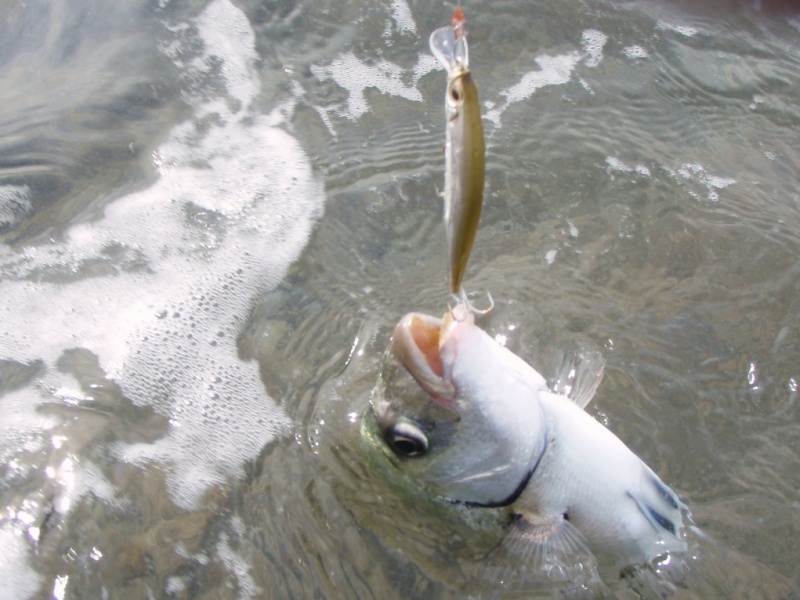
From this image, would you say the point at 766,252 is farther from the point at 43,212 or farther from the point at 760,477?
the point at 43,212

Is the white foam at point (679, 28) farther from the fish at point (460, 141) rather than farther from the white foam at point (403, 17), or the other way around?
the fish at point (460, 141)

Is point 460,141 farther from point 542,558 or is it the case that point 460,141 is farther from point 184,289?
point 184,289

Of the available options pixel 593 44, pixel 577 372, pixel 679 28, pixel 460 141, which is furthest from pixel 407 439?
pixel 679 28

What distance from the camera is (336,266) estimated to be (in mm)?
3488

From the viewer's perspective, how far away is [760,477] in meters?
2.77

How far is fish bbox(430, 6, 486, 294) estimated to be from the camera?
1478 mm

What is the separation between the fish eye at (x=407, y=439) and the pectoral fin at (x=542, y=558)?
0.42m

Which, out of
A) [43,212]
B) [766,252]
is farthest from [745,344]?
[43,212]

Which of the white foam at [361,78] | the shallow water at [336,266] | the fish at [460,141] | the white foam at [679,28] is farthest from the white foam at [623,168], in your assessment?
the fish at [460,141]

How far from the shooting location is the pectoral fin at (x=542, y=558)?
7.82 ft

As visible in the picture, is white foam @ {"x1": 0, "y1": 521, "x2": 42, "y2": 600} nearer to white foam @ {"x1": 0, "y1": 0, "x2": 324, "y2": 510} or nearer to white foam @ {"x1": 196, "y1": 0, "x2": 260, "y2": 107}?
white foam @ {"x1": 0, "y1": 0, "x2": 324, "y2": 510}

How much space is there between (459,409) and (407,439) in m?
0.19

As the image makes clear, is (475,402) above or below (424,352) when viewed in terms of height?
below

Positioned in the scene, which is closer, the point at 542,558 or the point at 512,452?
the point at 512,452
